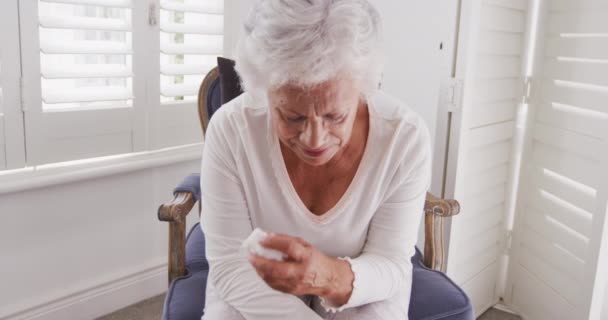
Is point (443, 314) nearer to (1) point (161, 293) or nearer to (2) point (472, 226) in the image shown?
(2) point (472, 226)

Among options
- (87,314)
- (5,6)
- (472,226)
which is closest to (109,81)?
(5,6)

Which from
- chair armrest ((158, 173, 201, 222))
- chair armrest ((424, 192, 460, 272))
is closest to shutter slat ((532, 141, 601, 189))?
chair armrest ((424, 192, 460, 272))

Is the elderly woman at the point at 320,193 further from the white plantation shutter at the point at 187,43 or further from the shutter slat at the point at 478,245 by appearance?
the white plantation shutter at the point at 187,43

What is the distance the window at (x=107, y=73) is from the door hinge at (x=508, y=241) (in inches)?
49.8

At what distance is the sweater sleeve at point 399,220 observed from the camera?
3.76ft

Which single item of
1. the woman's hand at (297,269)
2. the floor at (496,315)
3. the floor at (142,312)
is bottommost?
the floor at (142,312)

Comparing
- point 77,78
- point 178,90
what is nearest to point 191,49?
point 178,90

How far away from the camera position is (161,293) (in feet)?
7.56

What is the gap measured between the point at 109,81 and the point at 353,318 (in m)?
1.35

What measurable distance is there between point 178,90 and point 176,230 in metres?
0.94

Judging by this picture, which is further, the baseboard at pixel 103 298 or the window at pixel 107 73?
the baseboard at pixel 103 298

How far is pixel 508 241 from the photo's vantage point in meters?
2.14

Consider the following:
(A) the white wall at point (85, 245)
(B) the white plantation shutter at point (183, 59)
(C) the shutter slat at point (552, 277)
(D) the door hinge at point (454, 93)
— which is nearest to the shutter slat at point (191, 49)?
(B) the white plantation shutter at point (183, 59)

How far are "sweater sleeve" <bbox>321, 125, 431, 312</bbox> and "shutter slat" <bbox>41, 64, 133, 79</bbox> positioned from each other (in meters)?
A: 1.17
